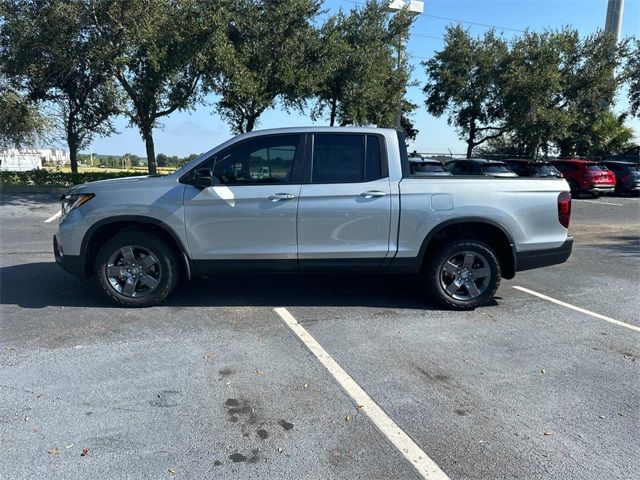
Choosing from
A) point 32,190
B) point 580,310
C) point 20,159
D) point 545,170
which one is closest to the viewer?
point 580,310

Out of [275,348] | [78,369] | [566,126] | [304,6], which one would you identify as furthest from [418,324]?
[566,126]

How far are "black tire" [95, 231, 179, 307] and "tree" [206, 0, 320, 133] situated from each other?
11373mm

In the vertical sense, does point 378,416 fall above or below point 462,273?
below

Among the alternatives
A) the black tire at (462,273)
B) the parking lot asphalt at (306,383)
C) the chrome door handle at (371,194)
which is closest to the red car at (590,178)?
the parking lot asphalt at (306,383)

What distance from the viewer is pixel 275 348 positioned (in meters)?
4.32

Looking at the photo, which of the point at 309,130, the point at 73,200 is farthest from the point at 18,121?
the point at 309,130

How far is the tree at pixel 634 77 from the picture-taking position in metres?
29.2

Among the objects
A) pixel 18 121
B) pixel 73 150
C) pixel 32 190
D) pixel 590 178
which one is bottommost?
pixel 32 190

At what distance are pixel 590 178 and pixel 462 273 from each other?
1835cm

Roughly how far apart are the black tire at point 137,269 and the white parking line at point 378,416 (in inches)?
A: 60.9

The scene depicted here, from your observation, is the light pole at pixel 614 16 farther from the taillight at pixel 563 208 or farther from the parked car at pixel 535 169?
the taillight at pixel 563 208

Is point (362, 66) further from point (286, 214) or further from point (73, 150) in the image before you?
point (286, 214)

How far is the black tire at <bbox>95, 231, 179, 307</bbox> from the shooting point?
5129 mm

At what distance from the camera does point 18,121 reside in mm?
19438
